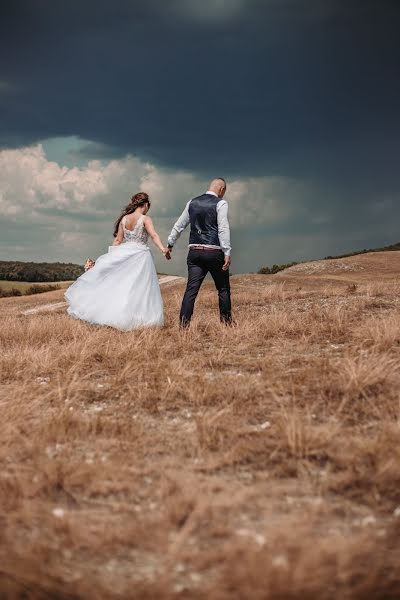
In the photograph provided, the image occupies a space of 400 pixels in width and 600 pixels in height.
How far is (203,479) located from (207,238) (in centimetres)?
668

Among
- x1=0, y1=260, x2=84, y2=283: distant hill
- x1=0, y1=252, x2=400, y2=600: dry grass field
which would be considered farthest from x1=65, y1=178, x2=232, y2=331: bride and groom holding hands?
x1=0, y1=260, x2=84, y2=283: distant hill

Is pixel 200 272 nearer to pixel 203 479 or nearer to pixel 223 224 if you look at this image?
pixel 223 224

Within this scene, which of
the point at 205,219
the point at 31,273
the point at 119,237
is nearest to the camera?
the point at 205,219

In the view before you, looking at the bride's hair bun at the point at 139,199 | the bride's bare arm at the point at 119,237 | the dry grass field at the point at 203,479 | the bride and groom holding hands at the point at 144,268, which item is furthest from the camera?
the bride's bare arm at the point at 119,237

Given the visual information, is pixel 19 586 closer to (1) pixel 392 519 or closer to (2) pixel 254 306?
(1) pixel 392 519

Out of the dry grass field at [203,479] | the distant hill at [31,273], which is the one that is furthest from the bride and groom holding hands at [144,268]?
the distant hill at [31,273]

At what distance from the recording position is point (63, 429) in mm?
4336

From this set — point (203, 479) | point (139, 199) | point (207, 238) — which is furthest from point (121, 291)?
point (203, 479)

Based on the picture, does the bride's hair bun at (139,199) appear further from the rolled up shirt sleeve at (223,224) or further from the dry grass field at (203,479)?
the dry grass field at (203,479)

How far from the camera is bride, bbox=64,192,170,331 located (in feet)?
33.8

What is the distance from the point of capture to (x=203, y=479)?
138 inches

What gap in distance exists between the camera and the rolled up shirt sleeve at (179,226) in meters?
9.94

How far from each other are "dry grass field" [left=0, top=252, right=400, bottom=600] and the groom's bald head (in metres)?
4.09

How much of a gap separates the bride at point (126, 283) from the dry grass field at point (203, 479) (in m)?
3.38
